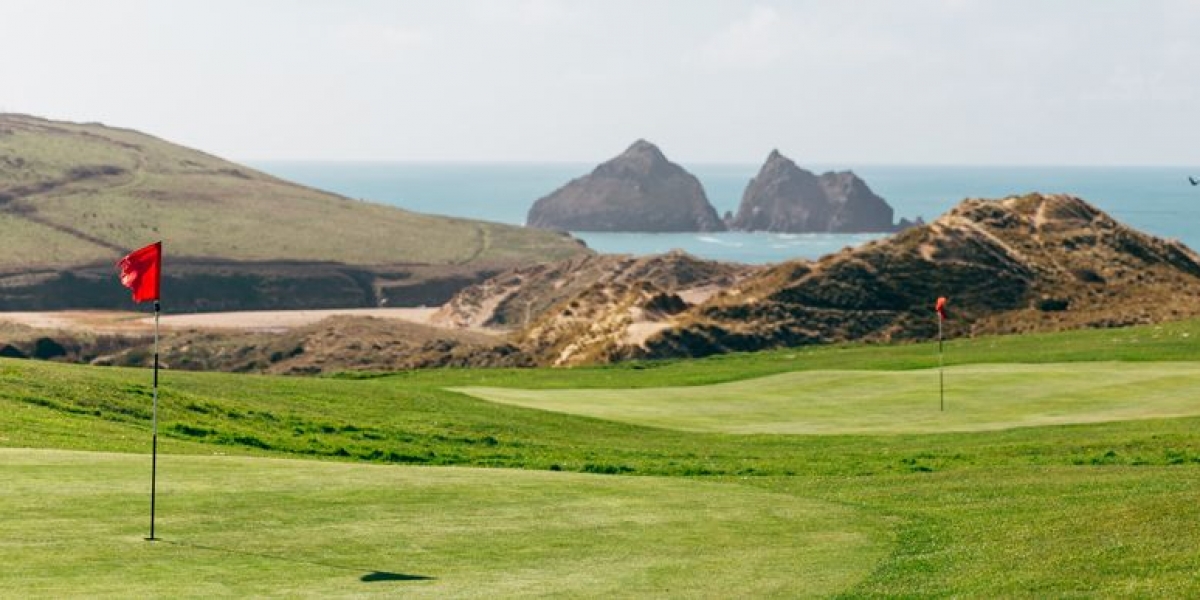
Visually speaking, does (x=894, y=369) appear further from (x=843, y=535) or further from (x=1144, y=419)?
(x=843, y=535)

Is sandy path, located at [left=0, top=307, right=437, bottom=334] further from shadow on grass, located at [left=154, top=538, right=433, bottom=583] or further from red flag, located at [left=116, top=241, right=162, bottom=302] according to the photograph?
shadow on grass, located at [left=154, top=538, right=433, bottom=583]

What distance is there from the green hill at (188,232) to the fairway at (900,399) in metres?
105

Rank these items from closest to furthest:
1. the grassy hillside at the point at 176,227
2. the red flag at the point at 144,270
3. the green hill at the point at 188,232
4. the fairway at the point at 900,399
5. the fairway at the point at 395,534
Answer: the fairway at the point at 395,534 → the red flag at the point at 144,270 → the fairway at the point at 900,399 → the green hill at the point at 188,232 → the grassy hillside at the point at 176,227

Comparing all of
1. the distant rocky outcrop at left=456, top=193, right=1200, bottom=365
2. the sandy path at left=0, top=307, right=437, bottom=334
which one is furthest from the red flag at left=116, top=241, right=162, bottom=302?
the sandy path at left=0, top=307, right=437, bottom=334

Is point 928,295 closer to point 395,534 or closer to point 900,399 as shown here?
point 900,399

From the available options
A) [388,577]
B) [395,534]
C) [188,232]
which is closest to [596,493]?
[395,534]

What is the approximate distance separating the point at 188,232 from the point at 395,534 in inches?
6302

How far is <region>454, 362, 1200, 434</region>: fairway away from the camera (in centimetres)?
4444

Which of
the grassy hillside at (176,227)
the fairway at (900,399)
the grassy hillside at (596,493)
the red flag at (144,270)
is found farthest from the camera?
the grassy hillside at (176,227)

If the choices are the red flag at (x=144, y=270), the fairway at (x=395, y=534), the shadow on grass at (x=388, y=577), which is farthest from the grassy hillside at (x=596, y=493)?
the red flag at (x=144, y=270)

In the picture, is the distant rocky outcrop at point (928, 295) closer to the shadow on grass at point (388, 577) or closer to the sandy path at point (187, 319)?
the sandy path at point (187, 319)

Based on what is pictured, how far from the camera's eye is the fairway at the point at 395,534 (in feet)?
64.8

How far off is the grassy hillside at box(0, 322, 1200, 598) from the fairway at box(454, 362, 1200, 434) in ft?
0.69

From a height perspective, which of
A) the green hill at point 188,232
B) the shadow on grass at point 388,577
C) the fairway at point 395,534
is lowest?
the shadow on grass at point 388,577
